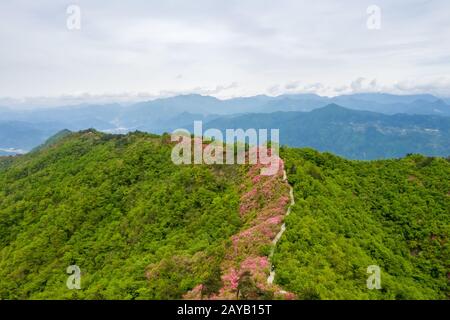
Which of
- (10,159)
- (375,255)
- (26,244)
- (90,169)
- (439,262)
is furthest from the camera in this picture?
(10,159)

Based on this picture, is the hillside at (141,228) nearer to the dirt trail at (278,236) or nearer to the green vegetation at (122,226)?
the green vegetation at (122,226)

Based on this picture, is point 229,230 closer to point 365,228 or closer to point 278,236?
point 278,236

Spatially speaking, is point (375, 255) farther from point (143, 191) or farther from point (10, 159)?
point (10, 159)

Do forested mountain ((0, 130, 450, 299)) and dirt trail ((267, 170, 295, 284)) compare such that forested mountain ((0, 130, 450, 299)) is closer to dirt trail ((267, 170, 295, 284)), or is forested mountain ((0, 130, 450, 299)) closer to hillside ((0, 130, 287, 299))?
hillside ((0, 130, 287, 299))

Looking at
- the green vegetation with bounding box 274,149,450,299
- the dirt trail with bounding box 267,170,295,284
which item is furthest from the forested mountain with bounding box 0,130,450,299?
the dirt trail with bounding box 267,170,295,284

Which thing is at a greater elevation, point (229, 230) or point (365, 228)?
point (229, 230)

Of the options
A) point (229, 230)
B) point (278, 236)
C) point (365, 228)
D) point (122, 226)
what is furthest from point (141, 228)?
point (365, 228)
